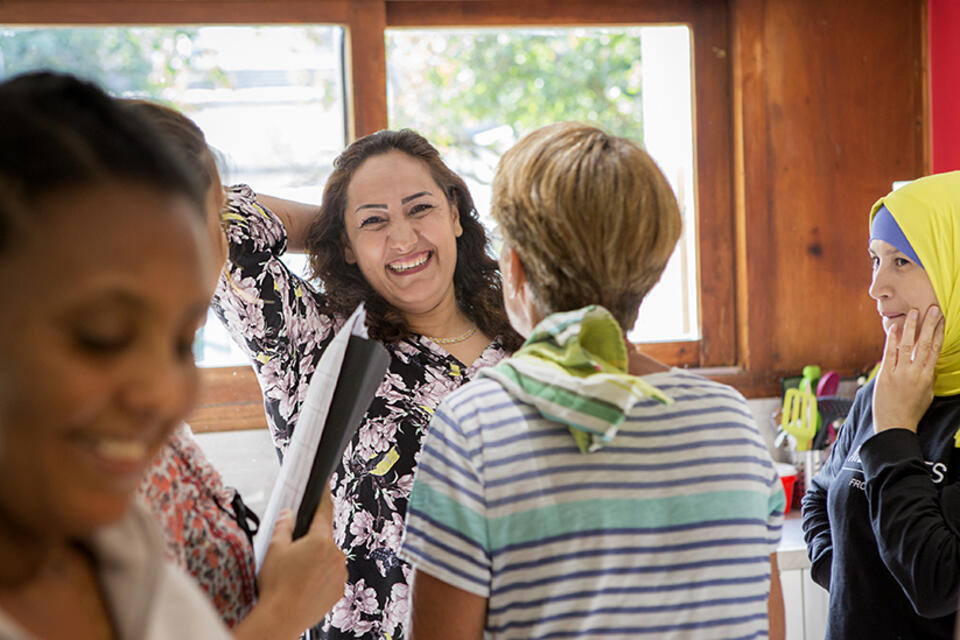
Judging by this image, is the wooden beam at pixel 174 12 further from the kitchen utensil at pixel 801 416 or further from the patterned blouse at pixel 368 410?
the kitchen utensil at pixel 801 416

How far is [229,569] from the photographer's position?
2.76ft

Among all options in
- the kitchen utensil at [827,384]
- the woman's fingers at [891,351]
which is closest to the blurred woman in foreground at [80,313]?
the woman's fingers at [891,351]

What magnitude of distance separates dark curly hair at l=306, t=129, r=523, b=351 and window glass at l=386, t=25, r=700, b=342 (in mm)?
1068

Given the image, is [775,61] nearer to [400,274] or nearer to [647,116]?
[647,116]

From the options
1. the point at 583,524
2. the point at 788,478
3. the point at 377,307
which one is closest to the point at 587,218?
the point at 583,524

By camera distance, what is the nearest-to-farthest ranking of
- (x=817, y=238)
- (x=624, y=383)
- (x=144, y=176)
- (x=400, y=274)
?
(x=144, y=176), (x=624, y=383), (x=400, y=274), (x=817, y=238)

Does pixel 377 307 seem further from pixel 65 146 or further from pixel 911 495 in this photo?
pixel 65 146

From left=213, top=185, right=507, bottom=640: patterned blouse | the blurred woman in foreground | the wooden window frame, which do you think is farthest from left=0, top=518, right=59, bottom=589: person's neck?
the wooden window frame

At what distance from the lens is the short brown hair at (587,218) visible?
89 centimetres

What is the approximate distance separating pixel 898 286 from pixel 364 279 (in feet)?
3.07

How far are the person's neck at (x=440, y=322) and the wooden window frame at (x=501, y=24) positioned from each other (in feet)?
3.62

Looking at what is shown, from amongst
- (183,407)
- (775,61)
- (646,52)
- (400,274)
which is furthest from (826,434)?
(183,407)

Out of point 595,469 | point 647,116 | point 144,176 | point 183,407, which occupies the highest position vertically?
point 647,116

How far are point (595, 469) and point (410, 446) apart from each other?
70cm
